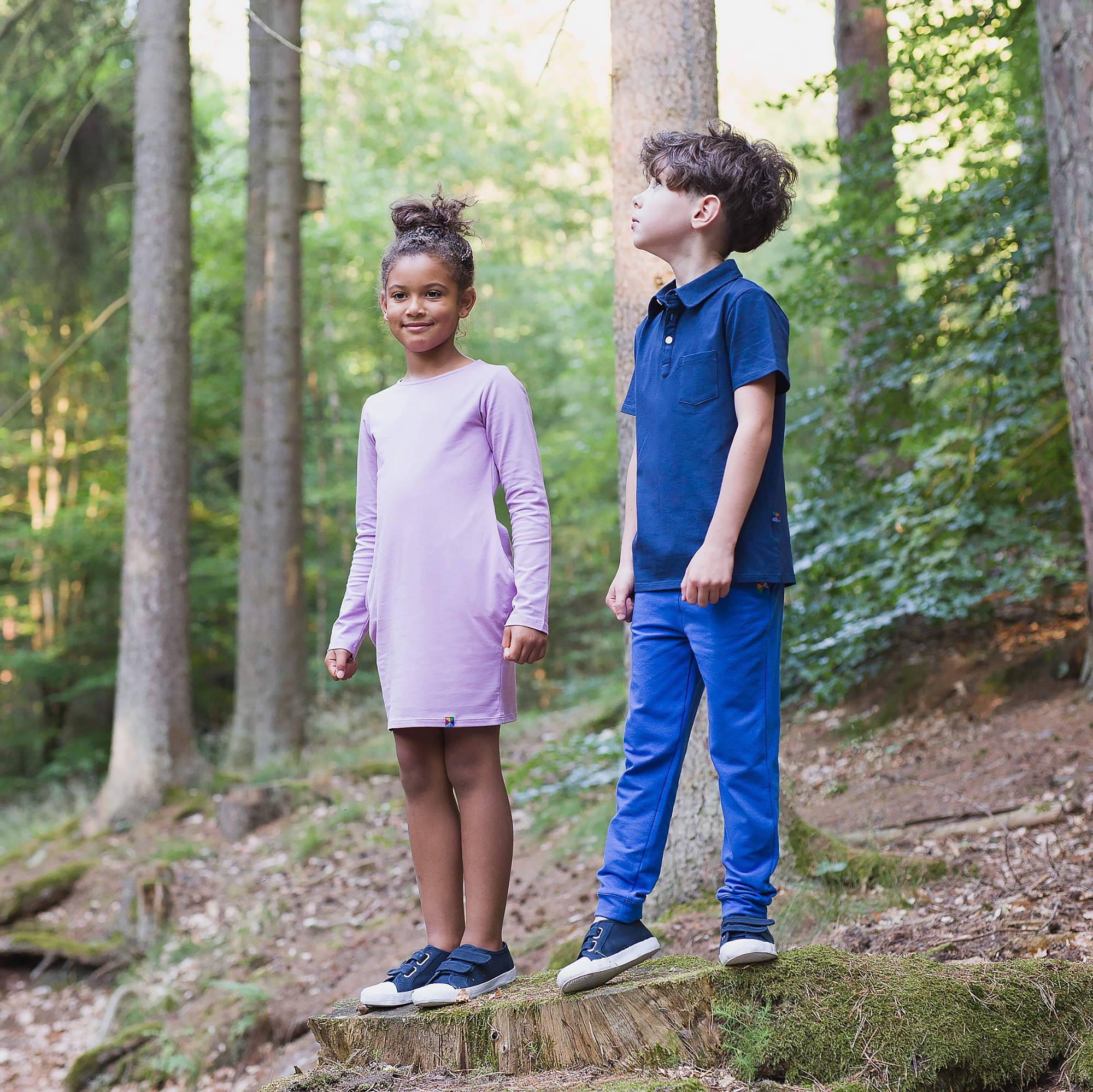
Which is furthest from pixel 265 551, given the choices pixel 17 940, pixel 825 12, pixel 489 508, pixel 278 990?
pixel 489 508

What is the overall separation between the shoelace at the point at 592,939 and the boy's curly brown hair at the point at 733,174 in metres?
1.61

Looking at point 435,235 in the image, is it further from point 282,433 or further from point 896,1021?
point 282,433

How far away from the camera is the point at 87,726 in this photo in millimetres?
15234

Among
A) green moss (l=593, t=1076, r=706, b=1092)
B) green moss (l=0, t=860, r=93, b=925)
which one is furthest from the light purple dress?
green moss (l=0, t=860, r=93, b=925)

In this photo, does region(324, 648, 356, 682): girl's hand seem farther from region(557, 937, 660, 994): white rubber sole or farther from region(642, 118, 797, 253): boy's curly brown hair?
region(642, 118, 797, 253): boy's curly brown hair

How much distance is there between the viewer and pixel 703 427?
2.49 metres

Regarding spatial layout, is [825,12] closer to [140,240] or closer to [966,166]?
[966,166]

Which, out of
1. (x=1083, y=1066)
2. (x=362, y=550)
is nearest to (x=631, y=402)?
(x=362, y=550)

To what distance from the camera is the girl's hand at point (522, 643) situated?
257 centimetres

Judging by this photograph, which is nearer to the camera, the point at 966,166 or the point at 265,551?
the point at 966,166

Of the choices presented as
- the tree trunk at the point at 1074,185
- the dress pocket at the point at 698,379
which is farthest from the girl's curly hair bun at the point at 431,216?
the tree trunk at the point at 1074,185

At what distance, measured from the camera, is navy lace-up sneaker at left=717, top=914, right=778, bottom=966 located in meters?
2.34

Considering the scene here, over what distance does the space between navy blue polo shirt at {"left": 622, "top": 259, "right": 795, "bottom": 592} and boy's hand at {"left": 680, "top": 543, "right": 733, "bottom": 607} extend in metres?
0.09

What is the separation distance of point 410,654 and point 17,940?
5892 mm
